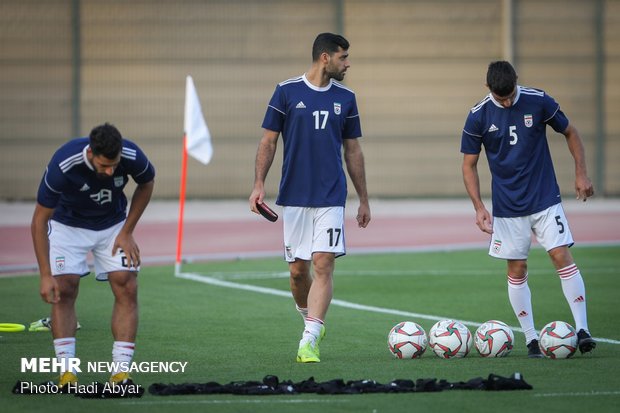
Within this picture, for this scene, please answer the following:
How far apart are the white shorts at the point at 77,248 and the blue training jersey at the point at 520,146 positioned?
3.44m

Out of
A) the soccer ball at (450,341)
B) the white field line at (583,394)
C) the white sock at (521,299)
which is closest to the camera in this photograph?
the white field line at (583,394)

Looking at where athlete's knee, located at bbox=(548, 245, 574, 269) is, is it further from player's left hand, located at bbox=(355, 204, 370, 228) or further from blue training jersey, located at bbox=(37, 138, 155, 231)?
blue training jersey, located at bbox=(37, 138, 155, 231)

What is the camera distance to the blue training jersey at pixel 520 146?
10898 mm

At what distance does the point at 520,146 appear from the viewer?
35.8 ft

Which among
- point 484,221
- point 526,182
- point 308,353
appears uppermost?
point 526,182

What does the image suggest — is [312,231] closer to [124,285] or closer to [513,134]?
[513,134]

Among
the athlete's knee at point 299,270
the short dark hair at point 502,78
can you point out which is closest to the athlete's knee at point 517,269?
the short dark hair at point 502,78

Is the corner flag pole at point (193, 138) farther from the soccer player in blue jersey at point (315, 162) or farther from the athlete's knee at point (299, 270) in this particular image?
the soccer player in blue jersey at point (315, 162)

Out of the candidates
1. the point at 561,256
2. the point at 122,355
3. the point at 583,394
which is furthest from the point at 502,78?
the point at 122,355

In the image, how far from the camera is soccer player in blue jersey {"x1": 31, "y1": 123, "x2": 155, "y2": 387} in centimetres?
880

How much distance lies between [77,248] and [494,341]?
11.8ft

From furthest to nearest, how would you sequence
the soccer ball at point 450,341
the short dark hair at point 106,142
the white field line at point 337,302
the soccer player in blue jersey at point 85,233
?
the white field line at point 337,302, the soccer ball at point 450,341, the soccer player in blue jersey at point 85,233, the short dark hair at point 106,142

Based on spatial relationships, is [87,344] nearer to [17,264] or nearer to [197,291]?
[197,291]

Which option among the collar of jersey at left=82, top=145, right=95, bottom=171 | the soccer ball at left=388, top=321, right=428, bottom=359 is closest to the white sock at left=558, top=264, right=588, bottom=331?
the soccer ball at left=388, top=321, right=428, bottom=359
